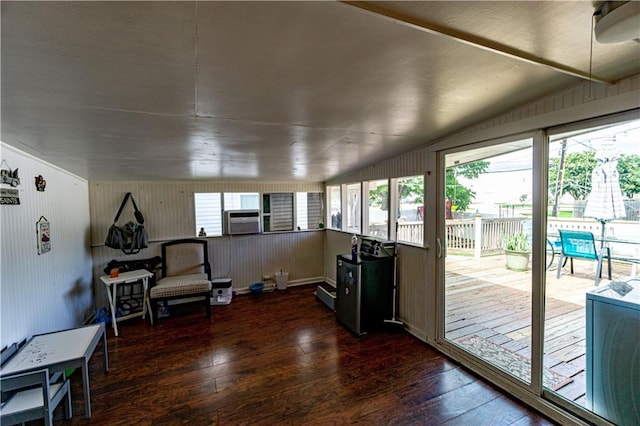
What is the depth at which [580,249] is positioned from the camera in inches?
83.7

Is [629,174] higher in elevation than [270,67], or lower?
lower

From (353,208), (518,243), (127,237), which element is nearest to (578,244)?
(518,243)

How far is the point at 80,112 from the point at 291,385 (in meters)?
2.45

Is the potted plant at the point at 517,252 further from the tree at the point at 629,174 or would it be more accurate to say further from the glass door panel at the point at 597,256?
the tree at the point at 629,174

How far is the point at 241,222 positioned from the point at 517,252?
392cm

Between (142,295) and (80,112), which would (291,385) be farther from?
(142,295)

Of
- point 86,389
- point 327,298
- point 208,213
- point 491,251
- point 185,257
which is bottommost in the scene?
point 327,298

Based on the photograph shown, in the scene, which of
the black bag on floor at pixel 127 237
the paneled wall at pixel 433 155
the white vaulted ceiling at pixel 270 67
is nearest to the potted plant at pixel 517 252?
the paneled wall at pixel 433 155

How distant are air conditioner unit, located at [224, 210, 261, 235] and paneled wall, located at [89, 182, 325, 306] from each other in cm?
18

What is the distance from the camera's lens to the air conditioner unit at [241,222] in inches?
191

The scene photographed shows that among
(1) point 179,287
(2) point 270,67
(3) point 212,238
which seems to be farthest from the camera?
(3) point 212,238

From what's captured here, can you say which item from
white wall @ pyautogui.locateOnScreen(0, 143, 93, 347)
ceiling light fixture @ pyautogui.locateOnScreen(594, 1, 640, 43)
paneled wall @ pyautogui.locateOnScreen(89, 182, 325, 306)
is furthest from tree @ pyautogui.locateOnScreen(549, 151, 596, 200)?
paneled wall @ pyautogui.locateOnScreen(89, 182, 325, 306)

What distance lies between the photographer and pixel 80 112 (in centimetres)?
157

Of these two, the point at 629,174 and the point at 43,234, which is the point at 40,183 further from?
the point at 629,174
